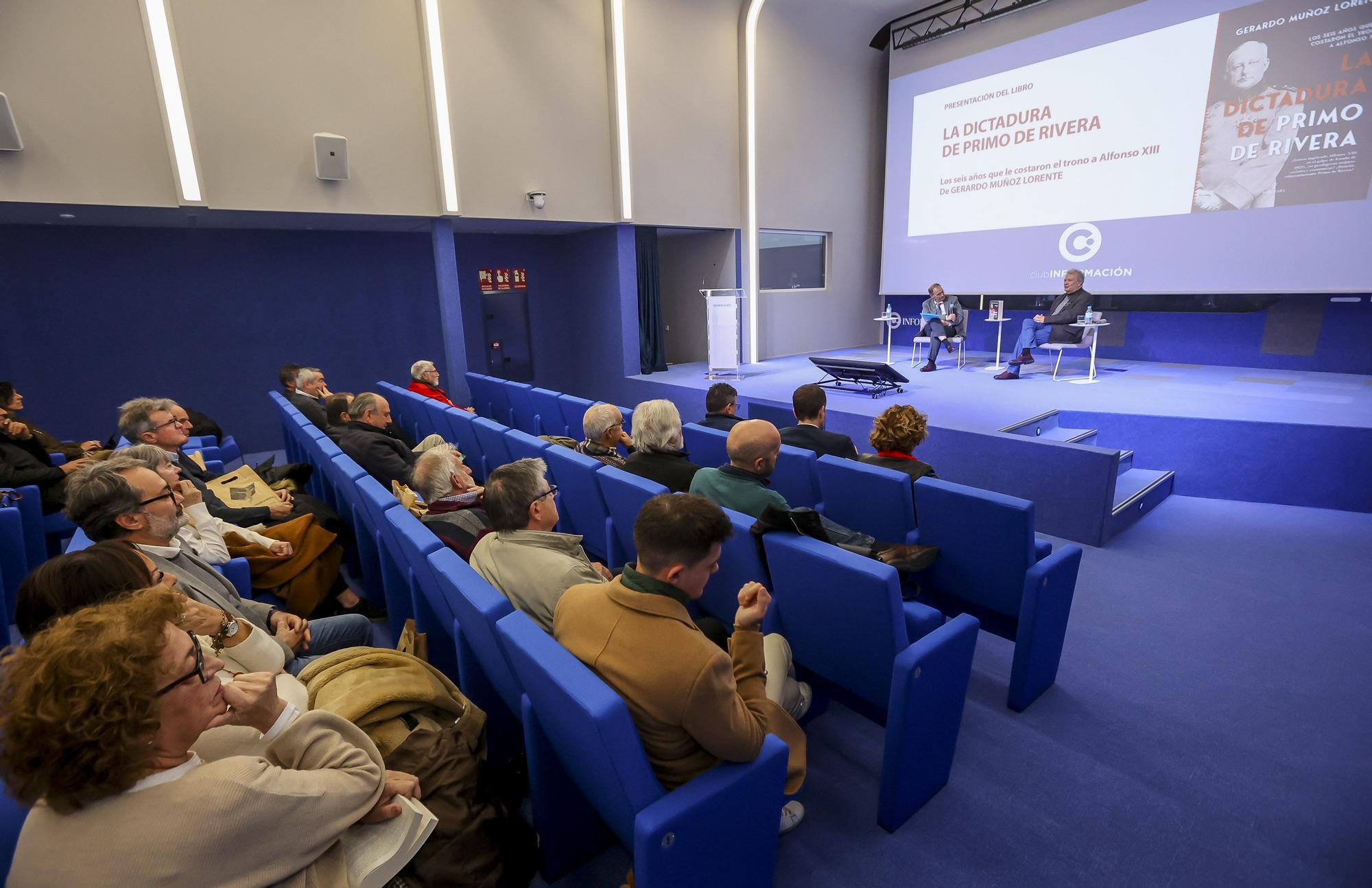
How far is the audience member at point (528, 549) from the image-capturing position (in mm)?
1715

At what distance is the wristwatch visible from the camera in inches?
60.7

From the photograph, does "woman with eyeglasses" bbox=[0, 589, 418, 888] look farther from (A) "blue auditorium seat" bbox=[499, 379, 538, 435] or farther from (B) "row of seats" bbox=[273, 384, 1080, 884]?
(A) "blue auditorium seat" bbox=[499, 379, 538, 435]

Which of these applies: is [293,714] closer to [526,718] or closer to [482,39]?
[526,718]

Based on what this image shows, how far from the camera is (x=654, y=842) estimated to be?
3.84 feet

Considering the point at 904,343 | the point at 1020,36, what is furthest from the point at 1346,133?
the point at 904,343

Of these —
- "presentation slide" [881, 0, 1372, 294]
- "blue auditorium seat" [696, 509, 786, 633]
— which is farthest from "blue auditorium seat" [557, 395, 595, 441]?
"presentation slide" [881, 0, 1372, 294]

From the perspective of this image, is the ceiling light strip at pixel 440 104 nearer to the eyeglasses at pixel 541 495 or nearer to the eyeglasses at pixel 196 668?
the eyeglasses at pixel 541 495

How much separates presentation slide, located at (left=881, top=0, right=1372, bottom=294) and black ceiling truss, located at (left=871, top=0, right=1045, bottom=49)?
30 centimetres

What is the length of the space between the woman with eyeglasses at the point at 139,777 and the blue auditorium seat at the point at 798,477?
2.28 m

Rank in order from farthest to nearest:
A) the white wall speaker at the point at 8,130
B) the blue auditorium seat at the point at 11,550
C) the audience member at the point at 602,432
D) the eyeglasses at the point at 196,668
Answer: the white wall speaker at the point at 8,130
the audience member at the point at 602,432
the blue auditorium seat at the point at 11,550
the eyeglasses at the point at 196,668

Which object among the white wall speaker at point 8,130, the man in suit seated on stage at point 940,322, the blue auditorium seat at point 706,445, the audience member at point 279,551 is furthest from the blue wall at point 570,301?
the audience member at point 279,551

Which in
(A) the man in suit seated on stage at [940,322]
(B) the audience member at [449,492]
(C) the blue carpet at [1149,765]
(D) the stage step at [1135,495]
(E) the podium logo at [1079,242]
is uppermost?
(E) the podium logo at [1079,242]

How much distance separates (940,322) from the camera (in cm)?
800

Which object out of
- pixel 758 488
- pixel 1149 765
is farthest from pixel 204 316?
pixel 1149 765
